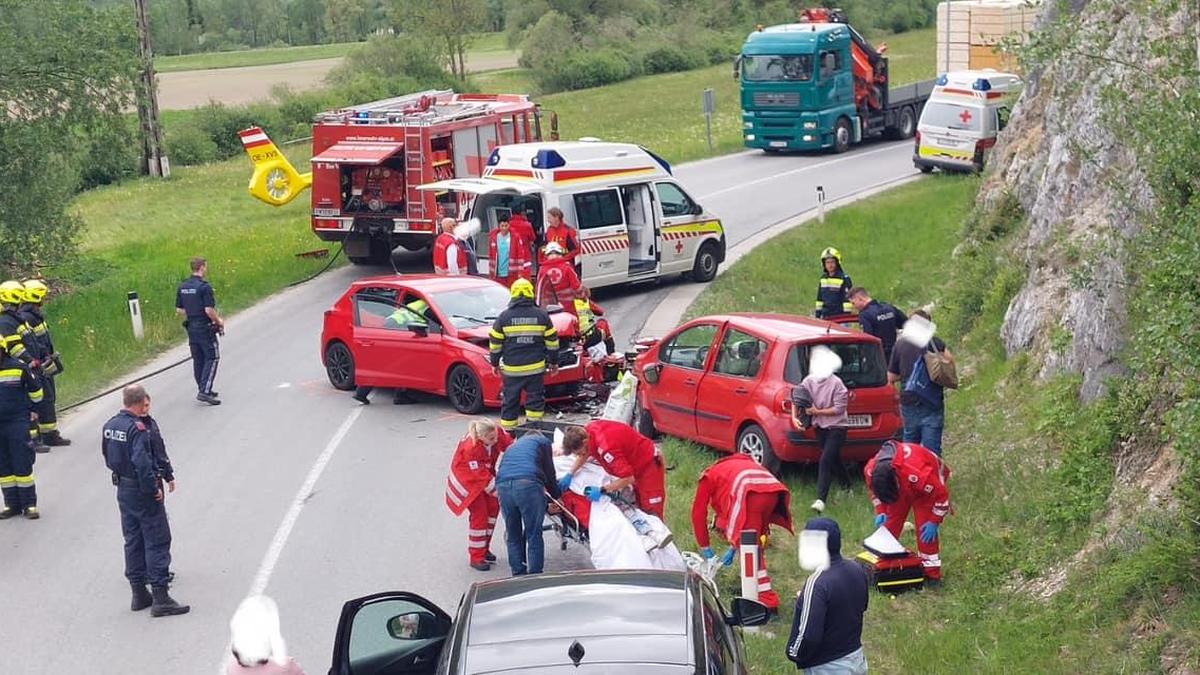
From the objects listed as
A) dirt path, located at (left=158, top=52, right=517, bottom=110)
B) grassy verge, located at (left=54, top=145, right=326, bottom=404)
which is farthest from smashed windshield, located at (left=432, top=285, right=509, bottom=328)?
dirt path, located at (left=158, top=52, right=517, bottom=110)

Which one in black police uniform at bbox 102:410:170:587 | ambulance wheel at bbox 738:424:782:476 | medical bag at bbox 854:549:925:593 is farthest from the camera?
ambulance wheel at bbox 738:424:782:476

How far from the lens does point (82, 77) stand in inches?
973

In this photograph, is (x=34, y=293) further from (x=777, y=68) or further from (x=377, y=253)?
(x=777, y=68)

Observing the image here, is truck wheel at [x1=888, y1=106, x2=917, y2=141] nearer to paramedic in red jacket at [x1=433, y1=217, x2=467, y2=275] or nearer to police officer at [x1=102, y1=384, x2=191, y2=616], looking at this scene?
paramedic in red jacket at [x1=433, y1=217, x2=467, y2=275]

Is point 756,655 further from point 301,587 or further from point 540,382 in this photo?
point 540,382

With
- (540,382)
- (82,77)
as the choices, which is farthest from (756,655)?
(82,77)

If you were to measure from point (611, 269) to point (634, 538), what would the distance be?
1287cm

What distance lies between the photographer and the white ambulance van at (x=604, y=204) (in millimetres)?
22266

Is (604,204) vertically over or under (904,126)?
over

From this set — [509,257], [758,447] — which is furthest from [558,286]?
[758,447]

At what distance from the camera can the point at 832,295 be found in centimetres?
1767

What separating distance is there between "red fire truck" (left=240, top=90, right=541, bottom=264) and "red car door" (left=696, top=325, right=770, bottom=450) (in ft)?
37.2

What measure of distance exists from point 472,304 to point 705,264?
25.7 feet

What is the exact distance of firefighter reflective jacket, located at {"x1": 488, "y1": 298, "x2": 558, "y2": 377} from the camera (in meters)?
15.1
